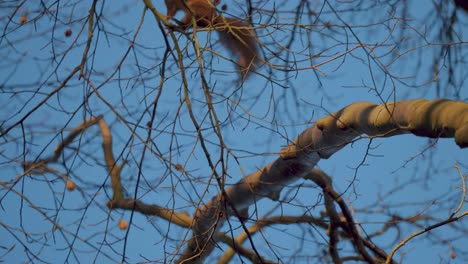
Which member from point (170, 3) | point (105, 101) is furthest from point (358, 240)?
point (170, 3)

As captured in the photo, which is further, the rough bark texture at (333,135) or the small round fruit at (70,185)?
the small round fruit at (70,185)

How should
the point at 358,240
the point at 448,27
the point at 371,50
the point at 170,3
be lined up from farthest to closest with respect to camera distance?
the point at 170,3 → the point at 448,27 → the point at 358,240 → the point at 371,50

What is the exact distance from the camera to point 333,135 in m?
2.37

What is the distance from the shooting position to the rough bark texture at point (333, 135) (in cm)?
201

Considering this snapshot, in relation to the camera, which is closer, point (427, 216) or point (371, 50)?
point (371, 50)

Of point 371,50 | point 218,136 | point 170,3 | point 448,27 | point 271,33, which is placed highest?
point 170,3

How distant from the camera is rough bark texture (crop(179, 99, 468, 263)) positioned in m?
2.01

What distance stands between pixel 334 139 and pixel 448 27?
1137mm

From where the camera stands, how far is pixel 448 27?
3172mm

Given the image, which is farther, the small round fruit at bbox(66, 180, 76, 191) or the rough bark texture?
the small round fruit at bbox(66, 180, 76, 191)

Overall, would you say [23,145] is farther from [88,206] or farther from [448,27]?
[448,27]

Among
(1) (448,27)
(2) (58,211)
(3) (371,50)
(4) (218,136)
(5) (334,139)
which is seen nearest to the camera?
(4) (218,136)

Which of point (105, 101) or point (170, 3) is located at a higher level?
point (170, 3)

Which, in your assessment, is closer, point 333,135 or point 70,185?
point 70,185
